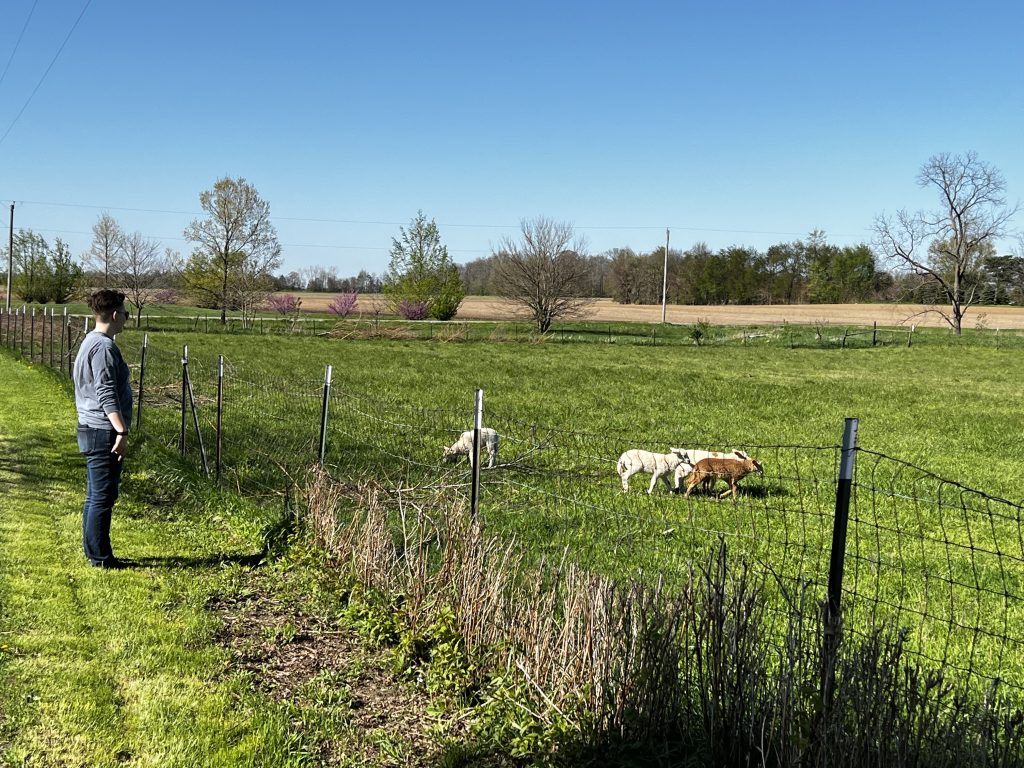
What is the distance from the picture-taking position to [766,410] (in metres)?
17.0

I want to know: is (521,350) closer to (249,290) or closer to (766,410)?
(766,410)

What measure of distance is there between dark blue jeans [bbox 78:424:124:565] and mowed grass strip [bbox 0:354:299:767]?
0.25 meters

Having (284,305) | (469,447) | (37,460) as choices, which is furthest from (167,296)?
(469,447)

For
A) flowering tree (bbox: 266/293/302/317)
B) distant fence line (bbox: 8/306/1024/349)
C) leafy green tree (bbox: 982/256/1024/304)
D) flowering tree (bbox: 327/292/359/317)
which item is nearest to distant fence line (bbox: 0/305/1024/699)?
distant fence line (bbox: 8/306/1024/349)

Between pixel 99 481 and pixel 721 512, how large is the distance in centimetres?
470

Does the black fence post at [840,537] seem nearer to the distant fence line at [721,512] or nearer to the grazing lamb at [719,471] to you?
the distant fence line at [721,512]

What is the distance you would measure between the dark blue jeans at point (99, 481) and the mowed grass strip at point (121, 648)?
251mm

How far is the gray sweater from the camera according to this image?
5.60m

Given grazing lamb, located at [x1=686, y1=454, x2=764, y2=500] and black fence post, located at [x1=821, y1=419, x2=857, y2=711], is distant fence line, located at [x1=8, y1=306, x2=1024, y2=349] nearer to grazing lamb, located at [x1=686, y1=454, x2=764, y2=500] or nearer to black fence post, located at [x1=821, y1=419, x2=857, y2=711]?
grazing lamb, located at [x1=686, y1=454, x2=764, y2=500]

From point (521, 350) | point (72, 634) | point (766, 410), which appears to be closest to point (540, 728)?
point (72, 634)

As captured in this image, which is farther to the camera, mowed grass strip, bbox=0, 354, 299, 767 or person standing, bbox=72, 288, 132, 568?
person standing, bbox=72, 288, 132, 568

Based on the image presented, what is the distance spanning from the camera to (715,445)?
41.1 feet

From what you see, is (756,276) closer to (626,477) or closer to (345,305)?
(345,305)

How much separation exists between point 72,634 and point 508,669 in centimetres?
257
